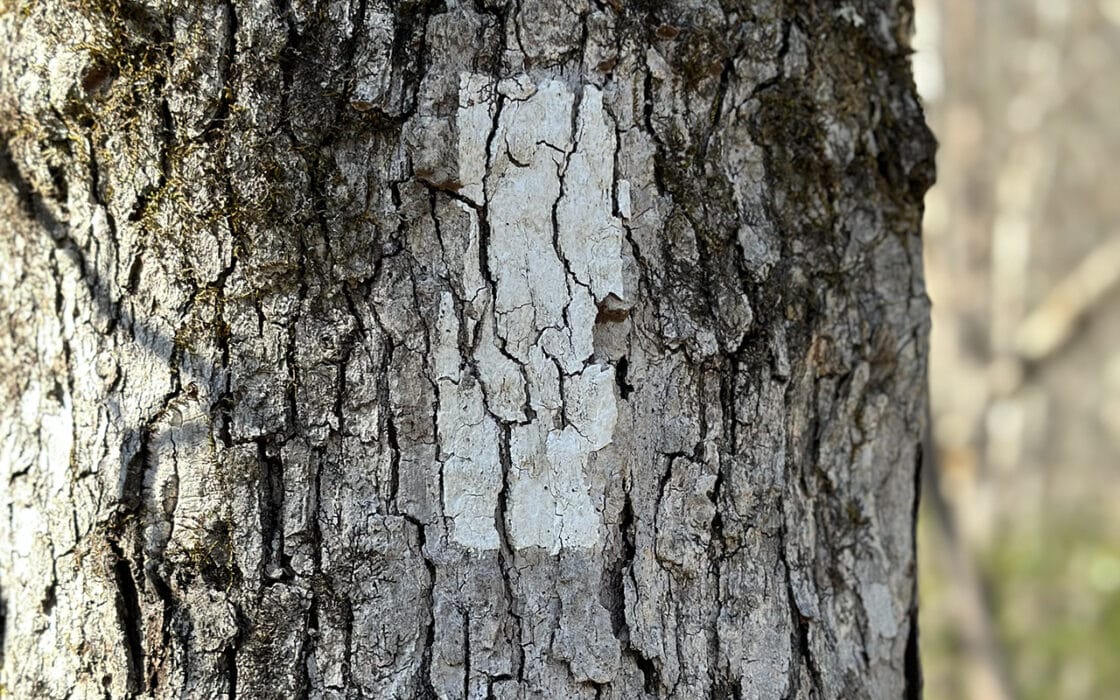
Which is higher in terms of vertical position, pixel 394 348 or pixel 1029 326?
pixel 1029 326

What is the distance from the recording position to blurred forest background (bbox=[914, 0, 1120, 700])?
6.12 m

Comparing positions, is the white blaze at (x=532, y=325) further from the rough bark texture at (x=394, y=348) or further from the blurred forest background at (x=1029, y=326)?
the blurred forest background at (x=1029, y=326)

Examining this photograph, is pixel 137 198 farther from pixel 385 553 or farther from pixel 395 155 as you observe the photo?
pixel 385 553

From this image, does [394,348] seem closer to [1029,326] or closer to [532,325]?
[532,325]

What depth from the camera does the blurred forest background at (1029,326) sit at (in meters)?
6.12

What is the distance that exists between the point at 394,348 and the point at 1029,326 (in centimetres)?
636

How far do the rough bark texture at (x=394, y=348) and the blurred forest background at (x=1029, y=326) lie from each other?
5094mm

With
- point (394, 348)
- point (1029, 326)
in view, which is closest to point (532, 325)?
point (394, 348)

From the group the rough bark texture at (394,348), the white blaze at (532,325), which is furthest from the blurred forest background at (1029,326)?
the white blaze at (532,325)

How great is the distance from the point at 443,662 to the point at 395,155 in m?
0.57

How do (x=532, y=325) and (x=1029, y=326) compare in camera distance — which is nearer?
(x=532, y=325)

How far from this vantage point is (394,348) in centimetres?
106

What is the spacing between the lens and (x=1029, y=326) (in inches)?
254

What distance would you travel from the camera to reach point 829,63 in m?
1.24
